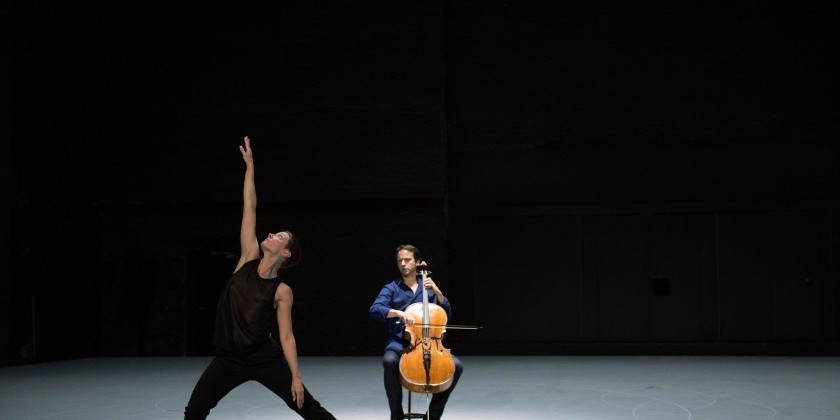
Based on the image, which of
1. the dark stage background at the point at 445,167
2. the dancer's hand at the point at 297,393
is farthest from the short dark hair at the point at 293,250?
the dark stage background at the point at 445,167

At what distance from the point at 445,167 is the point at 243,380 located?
36.1 ft

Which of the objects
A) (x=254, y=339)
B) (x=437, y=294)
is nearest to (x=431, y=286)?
(x=437, y=294)

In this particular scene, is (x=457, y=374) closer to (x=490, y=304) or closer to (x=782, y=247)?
(x=490, y=304)

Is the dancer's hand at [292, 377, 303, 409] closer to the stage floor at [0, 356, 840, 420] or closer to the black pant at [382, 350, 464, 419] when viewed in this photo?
the black pant at [382, 350, 464, 419]

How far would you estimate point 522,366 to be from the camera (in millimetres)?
14180

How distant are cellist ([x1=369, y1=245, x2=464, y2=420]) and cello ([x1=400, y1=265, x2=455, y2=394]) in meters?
0.14

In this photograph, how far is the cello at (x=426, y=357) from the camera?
6703 mm

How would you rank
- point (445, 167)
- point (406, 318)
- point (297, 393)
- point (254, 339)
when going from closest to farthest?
point (297, 393) < point (254, 339) < point (406, 318) < point (445, 167)

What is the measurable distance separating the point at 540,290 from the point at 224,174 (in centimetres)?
584

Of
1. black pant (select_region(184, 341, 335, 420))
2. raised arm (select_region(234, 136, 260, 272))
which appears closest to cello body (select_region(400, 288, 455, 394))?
black pant (select_region(184, 341, 335, 420))

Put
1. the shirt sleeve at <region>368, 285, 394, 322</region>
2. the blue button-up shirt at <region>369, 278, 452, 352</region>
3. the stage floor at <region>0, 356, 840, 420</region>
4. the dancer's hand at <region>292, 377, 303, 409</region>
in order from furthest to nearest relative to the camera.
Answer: the stage floor at <region>0, 356, 840, 420</region> < the blue button-up shirt at <region>369, 278, 452, 352</region> < the shirt sleeve at <region>368, 285, 394, 322</region> < the dancer's hand at <region>292, 377, 303, 409</region>

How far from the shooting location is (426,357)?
6660 millimetres

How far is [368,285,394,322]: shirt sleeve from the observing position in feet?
23.1

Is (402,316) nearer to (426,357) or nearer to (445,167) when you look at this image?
(426,357)
